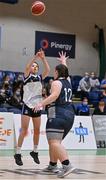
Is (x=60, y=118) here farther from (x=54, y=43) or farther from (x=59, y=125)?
(x=54, y=43)

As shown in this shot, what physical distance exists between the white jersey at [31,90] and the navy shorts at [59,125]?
1.45 m

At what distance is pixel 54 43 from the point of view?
25.1 m

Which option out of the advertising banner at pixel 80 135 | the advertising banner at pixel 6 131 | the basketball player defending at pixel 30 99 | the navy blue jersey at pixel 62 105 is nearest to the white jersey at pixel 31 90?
the basketball player defending at pixel 30 99

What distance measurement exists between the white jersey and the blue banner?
15672mm

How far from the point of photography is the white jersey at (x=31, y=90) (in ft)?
29.2

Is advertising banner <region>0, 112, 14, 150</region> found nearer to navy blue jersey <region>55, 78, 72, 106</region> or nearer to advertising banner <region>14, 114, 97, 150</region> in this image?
advertising banner <region>14, 114, 97, 150</region>

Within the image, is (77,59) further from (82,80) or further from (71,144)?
(71,144)

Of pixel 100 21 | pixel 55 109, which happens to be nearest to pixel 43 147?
pixel 55 109

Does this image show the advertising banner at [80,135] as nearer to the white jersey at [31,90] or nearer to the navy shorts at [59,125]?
the white jersey at [31,90]

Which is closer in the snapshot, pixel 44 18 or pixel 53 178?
pixel 53 178

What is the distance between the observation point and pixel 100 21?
26188mm

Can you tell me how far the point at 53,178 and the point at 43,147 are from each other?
6.60 metres

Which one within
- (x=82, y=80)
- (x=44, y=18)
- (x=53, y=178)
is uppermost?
(x=44, y=18)

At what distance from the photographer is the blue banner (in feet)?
81.0
